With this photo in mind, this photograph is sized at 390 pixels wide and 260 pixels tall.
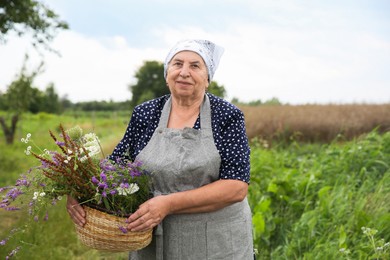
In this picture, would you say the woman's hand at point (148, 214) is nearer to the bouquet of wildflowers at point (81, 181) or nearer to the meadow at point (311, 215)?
the bouquet of wildflowers at point (81, 181)

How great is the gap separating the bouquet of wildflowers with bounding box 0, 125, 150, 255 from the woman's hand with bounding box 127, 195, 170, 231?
7 centimetres

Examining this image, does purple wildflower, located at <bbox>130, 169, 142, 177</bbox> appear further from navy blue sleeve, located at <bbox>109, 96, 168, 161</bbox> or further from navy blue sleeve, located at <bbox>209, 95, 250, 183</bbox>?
navy blue sleeve, located at <bbox>209, 95, 250, 183</bbox>

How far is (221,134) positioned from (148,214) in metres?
0.52

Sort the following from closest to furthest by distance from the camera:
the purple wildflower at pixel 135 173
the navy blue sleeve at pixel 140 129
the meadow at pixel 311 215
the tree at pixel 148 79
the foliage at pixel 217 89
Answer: the purple wildflower at pixel 135 173, the navy blue sleeve at pixel 140 129, the meadow at pixel 311 215, the foliage at pixel 217 89, the tree at pixel 148 79

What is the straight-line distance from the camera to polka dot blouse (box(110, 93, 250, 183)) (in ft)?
6.91

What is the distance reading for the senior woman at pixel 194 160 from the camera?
2.08 metres

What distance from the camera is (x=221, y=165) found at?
2129 millimetres

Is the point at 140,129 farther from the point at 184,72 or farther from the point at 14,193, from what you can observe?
the point at 14,193

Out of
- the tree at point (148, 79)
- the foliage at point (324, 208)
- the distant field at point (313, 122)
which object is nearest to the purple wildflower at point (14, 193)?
the foliage at point (324, 208)

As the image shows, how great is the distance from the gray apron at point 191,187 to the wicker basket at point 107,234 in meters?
0.22

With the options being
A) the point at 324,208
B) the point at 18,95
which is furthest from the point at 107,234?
the point at 18,95

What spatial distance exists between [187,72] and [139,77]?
3511 centimetres

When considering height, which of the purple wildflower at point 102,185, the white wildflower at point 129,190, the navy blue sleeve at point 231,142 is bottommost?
the white wildflower at point 129,190

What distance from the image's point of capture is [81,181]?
199 centimetres
